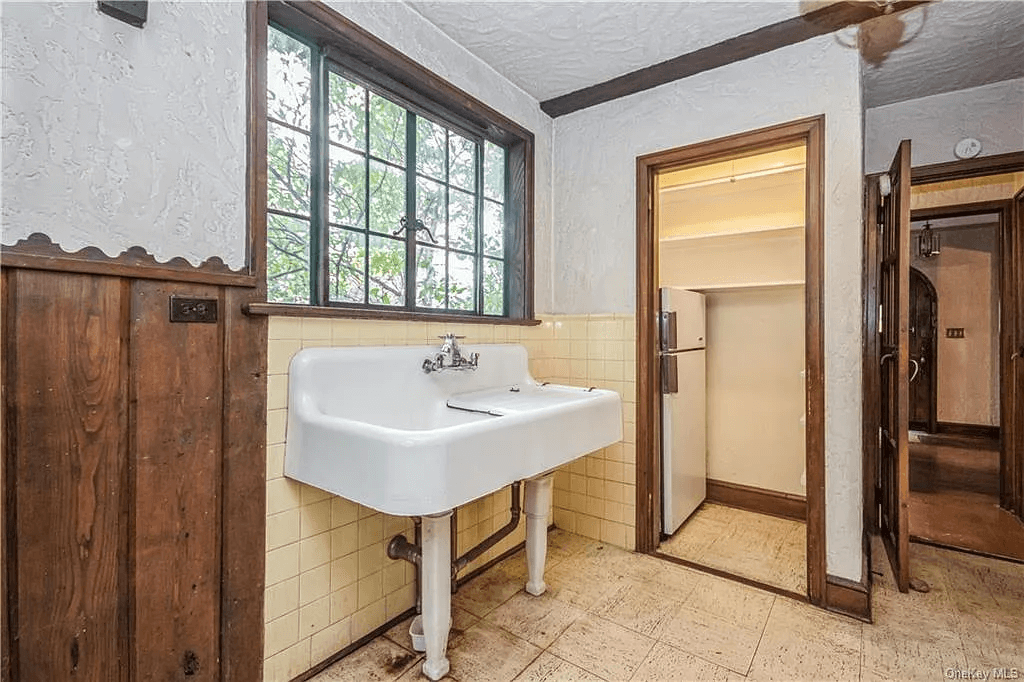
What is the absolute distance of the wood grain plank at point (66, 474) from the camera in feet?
3.26

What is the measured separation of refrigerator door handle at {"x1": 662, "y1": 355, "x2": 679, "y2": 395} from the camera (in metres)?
2.45

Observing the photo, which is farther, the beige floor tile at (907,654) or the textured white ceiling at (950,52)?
the textured white ceiling at (950,52)

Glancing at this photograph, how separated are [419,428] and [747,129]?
1.84 m

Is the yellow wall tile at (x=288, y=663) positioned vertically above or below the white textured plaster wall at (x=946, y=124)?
below

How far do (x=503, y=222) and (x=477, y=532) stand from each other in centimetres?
150

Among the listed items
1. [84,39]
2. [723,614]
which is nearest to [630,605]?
[723,614]

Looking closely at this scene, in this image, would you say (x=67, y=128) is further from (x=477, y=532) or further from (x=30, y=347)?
(x=477, y=532)

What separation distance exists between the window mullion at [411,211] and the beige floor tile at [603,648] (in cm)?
136

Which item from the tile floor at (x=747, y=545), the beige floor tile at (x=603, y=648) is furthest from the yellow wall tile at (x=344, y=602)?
the tile floor at (x=747, y=545)

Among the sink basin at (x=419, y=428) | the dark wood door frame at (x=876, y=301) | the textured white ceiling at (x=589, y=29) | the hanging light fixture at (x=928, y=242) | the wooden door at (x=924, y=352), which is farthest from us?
the wooden door at (x=924, y=352)

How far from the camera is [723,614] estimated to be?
6.10 feet

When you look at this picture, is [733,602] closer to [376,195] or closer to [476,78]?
[376,195]

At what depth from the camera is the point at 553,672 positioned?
1540mm

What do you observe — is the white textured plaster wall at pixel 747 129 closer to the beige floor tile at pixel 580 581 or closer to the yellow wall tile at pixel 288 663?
the beige floor tile at pixel 580 581
